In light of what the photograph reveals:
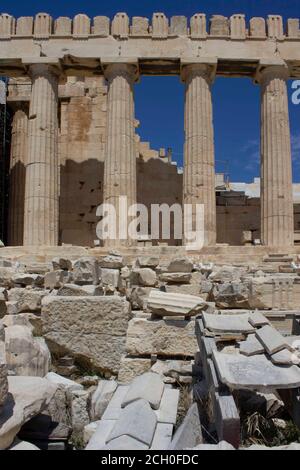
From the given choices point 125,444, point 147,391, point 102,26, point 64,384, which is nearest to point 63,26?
A: point 102,26

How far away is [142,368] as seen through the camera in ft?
18.8

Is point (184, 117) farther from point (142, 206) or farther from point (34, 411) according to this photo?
point (34, 411)

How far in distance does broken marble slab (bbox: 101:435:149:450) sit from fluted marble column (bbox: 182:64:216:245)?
14916 millimetres

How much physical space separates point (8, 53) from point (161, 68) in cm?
637

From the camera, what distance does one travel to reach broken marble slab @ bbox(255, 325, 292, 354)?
438 centimetres

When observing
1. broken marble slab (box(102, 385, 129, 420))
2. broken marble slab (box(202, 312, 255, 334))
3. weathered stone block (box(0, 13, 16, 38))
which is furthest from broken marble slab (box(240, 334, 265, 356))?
weathered stone block (box(0, 13, 16, 38))

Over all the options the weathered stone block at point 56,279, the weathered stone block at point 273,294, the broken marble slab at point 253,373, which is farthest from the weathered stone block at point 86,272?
the broken marble slab at point 253,373

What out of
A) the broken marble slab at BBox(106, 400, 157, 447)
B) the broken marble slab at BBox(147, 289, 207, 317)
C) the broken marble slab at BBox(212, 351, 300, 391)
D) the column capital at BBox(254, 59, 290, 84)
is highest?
the column capital at BBox(254, 59, 290, 84)

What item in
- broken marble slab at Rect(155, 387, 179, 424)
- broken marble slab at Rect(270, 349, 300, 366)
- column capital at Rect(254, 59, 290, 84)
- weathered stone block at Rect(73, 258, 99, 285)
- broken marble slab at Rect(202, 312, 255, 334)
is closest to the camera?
broken marble slab at Rect(155, 387, 179, 424)

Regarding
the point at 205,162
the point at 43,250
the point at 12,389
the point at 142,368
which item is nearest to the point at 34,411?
the point at 12,389

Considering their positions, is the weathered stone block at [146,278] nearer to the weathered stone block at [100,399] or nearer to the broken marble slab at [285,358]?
the weathered stone block at [100,399]

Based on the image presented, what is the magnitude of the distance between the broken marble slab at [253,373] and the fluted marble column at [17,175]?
727 inches

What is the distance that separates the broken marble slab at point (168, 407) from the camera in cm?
399

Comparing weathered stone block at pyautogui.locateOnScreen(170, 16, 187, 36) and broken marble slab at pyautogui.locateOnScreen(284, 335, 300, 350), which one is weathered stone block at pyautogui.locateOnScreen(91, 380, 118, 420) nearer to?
broken marble slab at pyautogui.locateOnScreen(284, 335, 300, 350)
